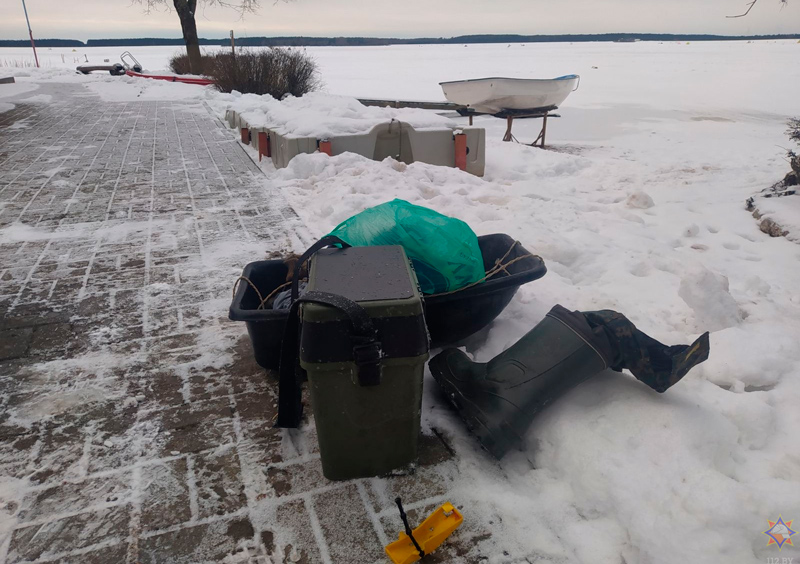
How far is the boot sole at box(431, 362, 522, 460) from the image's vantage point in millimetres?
2088

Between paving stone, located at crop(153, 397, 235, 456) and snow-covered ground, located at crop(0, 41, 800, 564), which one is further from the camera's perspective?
paving stone, located at crop(153, 397, 235, 456)

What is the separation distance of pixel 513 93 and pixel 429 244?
1138 cm

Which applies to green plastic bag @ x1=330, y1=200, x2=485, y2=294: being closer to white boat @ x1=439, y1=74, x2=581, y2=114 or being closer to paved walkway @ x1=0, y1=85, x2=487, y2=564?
paved walkway @ x1=0, y1=85, x2=487, y2=564

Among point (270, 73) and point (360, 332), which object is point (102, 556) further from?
point (270, 73)

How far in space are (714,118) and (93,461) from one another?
16840 mm

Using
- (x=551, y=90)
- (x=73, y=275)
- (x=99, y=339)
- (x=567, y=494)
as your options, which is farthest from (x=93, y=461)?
(x=551, y=90)

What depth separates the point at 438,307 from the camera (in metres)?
2.54

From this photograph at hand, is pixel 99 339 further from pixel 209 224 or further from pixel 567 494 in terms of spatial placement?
pixel 567 494

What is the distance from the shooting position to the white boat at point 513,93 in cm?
1270

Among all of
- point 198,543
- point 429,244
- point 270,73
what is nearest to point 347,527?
point 198,543

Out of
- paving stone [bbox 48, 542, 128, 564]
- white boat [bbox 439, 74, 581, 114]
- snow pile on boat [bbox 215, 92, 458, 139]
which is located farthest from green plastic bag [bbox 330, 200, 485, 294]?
white boat [bbox 439, 74, 581, 114]

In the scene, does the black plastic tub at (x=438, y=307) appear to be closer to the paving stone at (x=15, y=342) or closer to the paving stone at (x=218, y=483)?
the paving stone at (x=218, y=483)

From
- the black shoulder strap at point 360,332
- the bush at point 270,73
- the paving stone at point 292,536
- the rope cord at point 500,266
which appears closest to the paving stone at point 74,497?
the paving stone at point 292,536

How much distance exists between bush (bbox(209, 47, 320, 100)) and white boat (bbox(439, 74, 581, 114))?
17.2 feet
